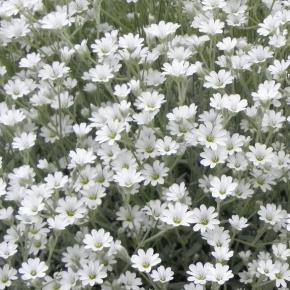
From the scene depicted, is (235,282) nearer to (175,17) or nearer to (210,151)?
(210,151)

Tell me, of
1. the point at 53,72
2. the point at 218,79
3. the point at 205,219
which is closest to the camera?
the point at 205,219

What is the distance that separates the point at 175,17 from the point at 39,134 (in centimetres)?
72

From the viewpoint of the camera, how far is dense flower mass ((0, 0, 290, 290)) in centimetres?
174

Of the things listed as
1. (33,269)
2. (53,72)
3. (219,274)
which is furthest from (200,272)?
(53,72)

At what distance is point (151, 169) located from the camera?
6.05 ft

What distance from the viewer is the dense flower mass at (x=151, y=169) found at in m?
1.74

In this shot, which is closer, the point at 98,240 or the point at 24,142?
the point at 98,240

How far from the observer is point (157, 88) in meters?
2.12

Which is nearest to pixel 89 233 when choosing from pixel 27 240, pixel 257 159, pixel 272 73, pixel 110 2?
pixel 27 240

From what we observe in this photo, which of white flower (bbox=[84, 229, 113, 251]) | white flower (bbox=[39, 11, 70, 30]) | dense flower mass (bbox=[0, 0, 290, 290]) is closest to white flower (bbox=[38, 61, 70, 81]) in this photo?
dense flower mass (bbox=[0, 0, 290, 290])

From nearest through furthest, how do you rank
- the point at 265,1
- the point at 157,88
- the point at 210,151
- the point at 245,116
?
1. the point at 210,151
2. the point at 245,116
3. the point at 157,88
4. the point at 265,1

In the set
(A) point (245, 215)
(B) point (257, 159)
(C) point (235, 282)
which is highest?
(B) point (257, 159)

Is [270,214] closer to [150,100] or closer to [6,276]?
[150,100]

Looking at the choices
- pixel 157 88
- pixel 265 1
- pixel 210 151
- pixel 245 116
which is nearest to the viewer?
pixel 210 151
